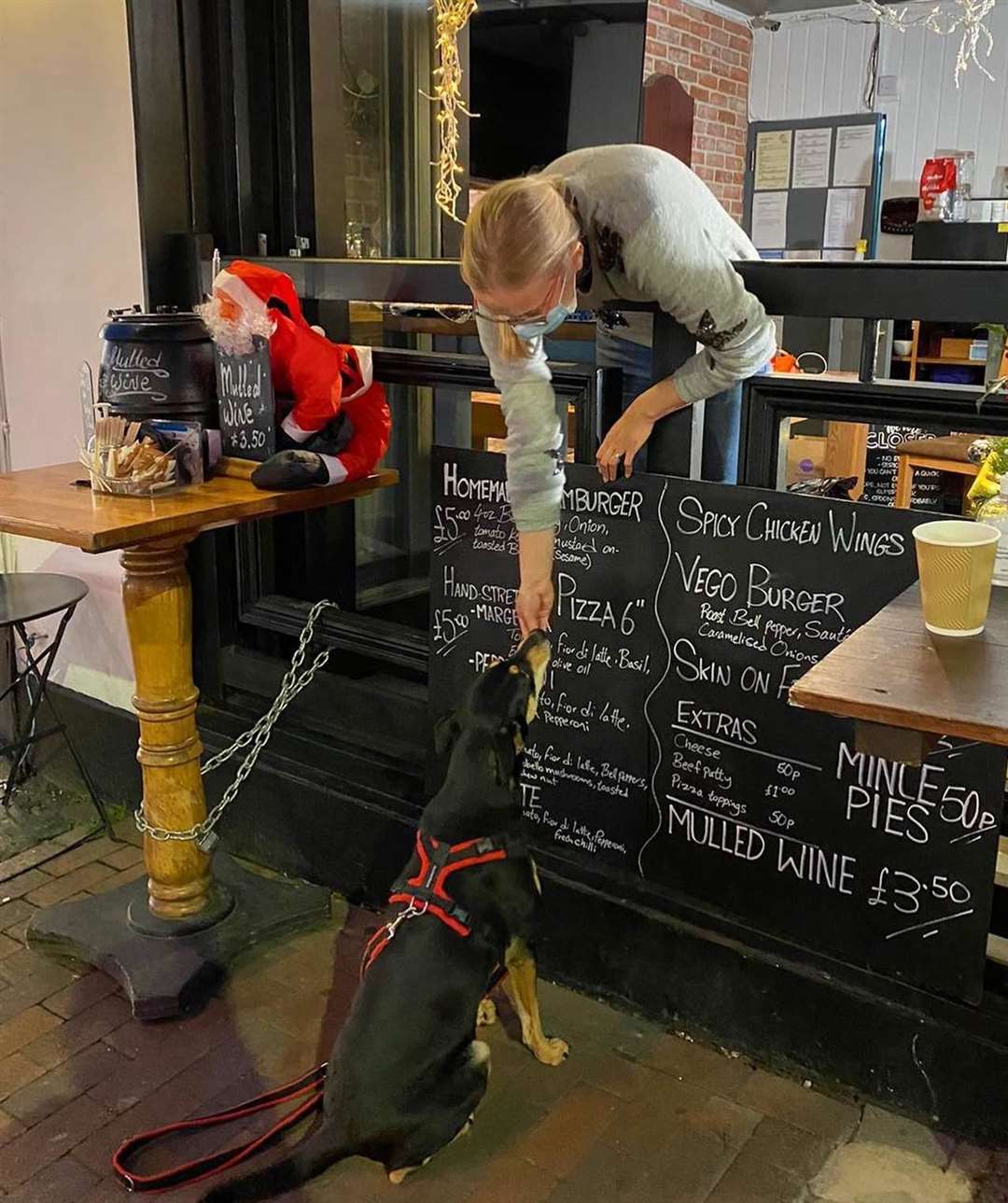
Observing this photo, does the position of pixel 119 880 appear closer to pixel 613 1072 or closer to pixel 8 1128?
pixel 8 1128

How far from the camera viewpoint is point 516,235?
177cm

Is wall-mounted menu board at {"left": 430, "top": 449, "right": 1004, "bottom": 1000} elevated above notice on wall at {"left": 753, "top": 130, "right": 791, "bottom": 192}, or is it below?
below

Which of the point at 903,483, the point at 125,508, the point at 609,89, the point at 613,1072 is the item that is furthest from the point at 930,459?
the point at 125,508

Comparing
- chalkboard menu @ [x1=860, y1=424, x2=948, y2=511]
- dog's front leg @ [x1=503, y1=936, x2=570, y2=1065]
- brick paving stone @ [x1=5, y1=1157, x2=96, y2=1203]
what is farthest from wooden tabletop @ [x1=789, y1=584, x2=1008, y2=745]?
chalkboard menu @ [x1=860, y1=424, x2=948, y2=511]

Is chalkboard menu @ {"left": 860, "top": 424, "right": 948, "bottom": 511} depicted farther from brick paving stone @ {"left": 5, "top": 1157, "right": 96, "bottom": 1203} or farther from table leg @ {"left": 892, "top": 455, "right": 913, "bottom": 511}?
brick paving stone @ {"left": 5, "top": 1157, "right": 96, "bottom": 1203}

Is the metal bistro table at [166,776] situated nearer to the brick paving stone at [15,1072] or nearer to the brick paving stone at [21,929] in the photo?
the brick paving stone at [21,929]

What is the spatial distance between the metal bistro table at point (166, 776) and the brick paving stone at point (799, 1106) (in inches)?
43.7

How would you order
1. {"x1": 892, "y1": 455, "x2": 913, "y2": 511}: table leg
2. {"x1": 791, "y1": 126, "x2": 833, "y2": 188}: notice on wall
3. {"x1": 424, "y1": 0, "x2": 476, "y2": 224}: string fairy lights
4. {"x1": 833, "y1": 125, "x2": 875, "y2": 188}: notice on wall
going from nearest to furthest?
1. {"x1": 424, "y1": 0, "x2": 476, "y2": 224}: string fairy lights
2. {"x1": 892, "y1": 455, "x2": 913, "y2": 511}: table leg
3. {"x1": 833, "y1": 125, "x2": 875, "y2": 188}: notice on wall
4. {"x1": 791, "y1": 126, "x2": 833, "y2": 188}: notice on wall

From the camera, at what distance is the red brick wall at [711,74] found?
7.93 metres

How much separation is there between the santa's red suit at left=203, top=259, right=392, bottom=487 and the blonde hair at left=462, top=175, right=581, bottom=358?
64 centimetres

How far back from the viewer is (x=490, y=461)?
2.52 metres

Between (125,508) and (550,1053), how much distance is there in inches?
53.2

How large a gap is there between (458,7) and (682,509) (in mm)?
1955

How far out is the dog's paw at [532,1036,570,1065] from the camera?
91.3 inches
